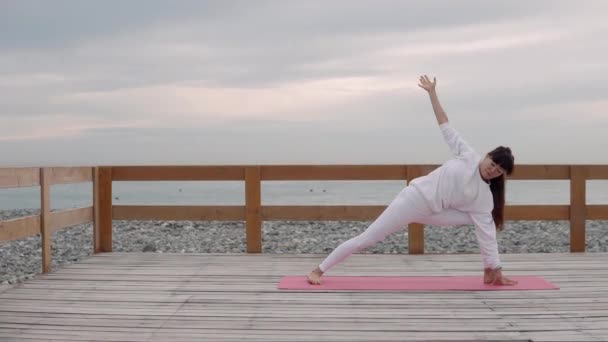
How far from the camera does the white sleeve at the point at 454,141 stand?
532 centimetres

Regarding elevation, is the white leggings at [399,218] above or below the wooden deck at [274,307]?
above

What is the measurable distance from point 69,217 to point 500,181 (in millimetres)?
4093

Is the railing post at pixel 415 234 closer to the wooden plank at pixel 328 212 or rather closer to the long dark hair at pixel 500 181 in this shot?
the wooden plank at pixel 328 212

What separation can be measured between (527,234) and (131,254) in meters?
9.37

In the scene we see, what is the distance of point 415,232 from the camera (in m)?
7.30

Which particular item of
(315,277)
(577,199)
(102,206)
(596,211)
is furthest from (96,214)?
(596,211)

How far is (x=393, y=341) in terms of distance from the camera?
3.92 m

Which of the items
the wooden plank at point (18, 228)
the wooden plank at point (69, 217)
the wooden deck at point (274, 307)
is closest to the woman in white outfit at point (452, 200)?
the wooden deck at point (274, 307)

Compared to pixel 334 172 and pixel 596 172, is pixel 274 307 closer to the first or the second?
pixel 334 172

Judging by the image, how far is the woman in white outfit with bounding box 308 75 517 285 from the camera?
526 cm

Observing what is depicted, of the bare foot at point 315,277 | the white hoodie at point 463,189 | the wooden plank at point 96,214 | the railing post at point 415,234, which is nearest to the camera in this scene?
the white hoodie at point 463,189

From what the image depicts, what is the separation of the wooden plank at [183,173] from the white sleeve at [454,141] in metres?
2.56

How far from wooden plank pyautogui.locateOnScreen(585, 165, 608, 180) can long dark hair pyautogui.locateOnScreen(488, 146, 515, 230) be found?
2397mm

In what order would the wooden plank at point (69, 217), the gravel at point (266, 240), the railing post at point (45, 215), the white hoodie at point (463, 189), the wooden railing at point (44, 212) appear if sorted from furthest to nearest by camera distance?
1. the gravel at point (266, 240)
2. the wooden plank at point (69, 217)
3. the railing post at point (45, 215)
4. the wooden railing at point (44, 212)
5. the white hoodie at point (463, 189)
